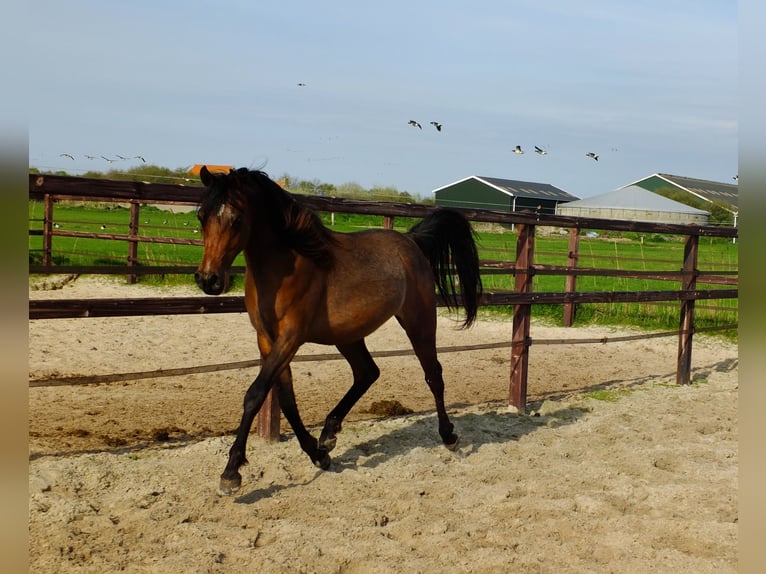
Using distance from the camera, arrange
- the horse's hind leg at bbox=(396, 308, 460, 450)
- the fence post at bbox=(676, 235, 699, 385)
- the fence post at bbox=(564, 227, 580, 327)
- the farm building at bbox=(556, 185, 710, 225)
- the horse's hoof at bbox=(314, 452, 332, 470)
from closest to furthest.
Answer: the horse's hoof at bbox=(314, 452, 332, 470), the horse's hind leg at bbox=(396, 308, 460, 450), the fence post at bbox=(676, 235, 699, 385), the fence post at bbox=(564, 227, 580, 327), the farm building at bbox=(556, 185, 710, 225)

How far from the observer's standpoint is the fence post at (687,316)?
7754mm

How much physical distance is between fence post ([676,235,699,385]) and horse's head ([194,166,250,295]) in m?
5.73

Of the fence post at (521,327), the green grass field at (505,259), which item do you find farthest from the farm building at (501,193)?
the fence post at (521,327)

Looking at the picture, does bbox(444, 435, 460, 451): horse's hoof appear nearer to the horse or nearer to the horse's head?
the horse

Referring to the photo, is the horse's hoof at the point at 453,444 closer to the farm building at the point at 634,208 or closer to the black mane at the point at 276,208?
the black mane at the point at 276,208

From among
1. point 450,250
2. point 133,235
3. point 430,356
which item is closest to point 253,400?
point 430,356

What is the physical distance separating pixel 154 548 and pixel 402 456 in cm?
193

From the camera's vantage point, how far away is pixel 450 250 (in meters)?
5.37

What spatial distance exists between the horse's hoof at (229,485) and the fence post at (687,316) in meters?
5.59

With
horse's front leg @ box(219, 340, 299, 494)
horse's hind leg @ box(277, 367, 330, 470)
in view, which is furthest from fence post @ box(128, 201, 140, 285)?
horse's front leg @ box(219, 340, 299, 494)

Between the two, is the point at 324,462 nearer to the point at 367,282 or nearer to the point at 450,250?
the point at 367,282

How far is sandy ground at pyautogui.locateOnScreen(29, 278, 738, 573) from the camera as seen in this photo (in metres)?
3.15

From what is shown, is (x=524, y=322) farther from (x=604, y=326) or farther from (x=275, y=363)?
(x=604, y=326)

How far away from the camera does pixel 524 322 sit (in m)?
6.30
